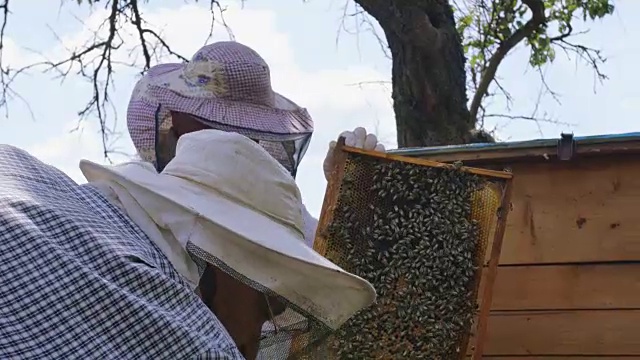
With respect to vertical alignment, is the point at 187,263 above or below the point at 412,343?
above

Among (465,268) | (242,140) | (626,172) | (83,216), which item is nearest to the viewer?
(83,216)

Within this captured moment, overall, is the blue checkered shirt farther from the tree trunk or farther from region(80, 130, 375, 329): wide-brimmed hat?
the tree trunk

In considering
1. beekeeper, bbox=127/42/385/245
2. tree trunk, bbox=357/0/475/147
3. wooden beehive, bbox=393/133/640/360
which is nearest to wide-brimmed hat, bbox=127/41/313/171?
beekeeper, bbox=127/42/385/245

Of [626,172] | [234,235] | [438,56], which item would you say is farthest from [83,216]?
[438,56]

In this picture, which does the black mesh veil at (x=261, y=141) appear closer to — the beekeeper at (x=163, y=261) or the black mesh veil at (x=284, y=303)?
the black mesh veil at (x=284, y=303)

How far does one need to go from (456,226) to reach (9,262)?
5.71 feet

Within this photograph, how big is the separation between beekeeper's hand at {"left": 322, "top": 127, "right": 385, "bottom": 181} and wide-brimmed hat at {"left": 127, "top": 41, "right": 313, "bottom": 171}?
146mm

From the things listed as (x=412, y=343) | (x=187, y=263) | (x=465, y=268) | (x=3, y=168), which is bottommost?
(x=412, y=343)

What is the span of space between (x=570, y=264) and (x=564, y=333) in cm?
22

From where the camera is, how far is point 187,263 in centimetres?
134

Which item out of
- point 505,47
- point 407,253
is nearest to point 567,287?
point 407,253

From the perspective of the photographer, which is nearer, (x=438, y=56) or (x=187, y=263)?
(x=187, y=263)

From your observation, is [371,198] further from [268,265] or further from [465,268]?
[268,265]

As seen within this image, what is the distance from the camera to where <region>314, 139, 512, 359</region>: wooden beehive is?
8.82 ft
